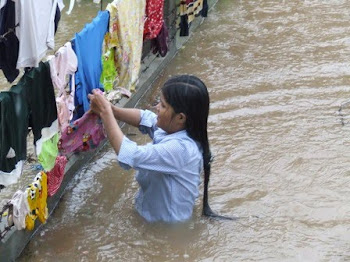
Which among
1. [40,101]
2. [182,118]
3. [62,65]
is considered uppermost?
[62,65]

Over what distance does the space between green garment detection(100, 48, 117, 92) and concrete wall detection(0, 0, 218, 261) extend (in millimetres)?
626

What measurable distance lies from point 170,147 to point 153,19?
266 cm

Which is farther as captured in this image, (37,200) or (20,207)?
(37,200)

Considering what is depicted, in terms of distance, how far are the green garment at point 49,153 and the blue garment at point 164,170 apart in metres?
0.62

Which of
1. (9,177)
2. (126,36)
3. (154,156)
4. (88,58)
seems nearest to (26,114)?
(9,177)

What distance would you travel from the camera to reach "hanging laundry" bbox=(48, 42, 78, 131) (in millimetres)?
4336

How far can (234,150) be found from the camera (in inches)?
227

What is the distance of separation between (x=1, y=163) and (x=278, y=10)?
6847mm

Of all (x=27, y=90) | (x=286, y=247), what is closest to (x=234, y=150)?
(x=286, y=247)

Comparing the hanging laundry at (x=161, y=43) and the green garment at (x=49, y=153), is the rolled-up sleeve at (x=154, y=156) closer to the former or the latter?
the green garment at (x=49, y=153)

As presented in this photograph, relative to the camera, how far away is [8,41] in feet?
13.2

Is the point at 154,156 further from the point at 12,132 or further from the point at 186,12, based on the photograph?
the point at 186,12

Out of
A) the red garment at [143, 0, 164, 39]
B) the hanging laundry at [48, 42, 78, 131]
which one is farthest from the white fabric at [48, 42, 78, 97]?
the red garment at [143, 0, 164, 39]

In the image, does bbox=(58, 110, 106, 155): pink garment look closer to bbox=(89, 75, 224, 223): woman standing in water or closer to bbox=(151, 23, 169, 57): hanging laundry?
bbox=(89, 75, 224, 223): woman standing in water
